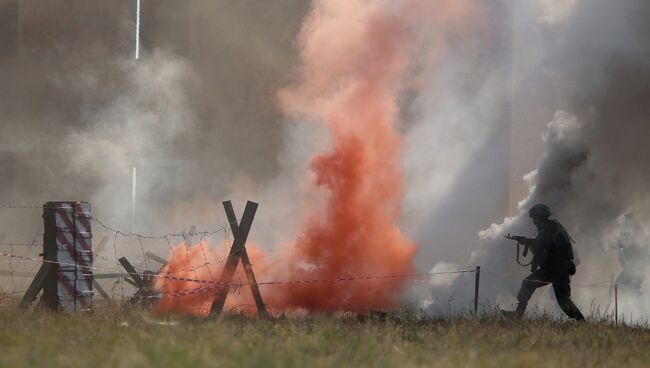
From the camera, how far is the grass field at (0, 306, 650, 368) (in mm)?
7125

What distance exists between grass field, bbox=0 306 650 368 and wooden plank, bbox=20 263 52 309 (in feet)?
1.75

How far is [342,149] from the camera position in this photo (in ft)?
61.0

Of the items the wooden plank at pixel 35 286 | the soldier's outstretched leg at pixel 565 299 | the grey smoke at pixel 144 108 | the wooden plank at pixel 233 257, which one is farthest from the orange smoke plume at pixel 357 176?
the grey smoke at pixel 144 108

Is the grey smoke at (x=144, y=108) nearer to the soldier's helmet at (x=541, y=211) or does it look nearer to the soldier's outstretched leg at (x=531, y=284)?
the soldier's helmet at (x=541, y=211)

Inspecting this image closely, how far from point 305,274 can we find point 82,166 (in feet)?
49.5

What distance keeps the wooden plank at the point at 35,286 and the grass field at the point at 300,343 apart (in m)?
0.53

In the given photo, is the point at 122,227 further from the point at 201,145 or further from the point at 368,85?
the point at 368,85

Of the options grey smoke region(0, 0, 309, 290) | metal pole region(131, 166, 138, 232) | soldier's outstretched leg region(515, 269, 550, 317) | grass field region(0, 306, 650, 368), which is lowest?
grass field region(0, 306, 650, 368)

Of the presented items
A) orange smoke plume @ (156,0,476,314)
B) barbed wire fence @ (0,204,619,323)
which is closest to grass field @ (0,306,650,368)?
orange smoke plume @ (156,0,476,314)

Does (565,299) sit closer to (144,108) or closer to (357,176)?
(357,176)

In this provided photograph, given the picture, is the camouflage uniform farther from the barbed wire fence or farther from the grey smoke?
the grey smoke

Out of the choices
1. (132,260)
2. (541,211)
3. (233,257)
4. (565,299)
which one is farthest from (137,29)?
→ (565,299)

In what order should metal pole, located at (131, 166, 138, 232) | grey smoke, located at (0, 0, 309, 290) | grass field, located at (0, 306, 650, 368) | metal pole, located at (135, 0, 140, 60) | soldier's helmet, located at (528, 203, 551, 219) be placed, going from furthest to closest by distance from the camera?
metal pole, located at (131, 166, 138, 232)
metal pole, located at (135, 0, 140, 60)
grey smoke, located at (0, 0, 309, 290)
soldier's helmet, located at (528, 203, 551, 219)
grass field, located at (0, 306, 650, 368)

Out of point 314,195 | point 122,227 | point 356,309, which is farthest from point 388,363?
point 122,227
